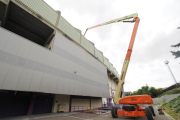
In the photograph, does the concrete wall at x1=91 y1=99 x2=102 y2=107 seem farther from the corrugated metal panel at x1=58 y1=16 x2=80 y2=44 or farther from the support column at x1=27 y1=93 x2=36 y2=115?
the corrugated metal panel at x1=58 y1=16 x2=80 y2=44

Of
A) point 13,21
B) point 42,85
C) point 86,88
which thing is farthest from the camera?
point 86,88

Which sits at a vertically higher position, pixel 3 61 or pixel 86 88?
pixel 3 61

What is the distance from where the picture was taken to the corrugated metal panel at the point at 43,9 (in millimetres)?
12420

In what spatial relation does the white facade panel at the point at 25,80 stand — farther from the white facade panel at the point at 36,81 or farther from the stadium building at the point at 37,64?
the white facade panel at the point at 36,81

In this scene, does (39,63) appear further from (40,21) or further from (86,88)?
(86,88)

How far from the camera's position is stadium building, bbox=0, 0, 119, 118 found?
8.53m

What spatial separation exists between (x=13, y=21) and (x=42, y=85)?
11.9m

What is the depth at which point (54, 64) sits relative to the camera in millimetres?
12148

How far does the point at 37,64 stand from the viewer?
33.3 feet

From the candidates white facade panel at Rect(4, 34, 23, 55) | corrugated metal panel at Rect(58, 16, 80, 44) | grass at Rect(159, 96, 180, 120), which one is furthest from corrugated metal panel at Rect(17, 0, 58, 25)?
grass at Rect(159, 96, 180, 120)

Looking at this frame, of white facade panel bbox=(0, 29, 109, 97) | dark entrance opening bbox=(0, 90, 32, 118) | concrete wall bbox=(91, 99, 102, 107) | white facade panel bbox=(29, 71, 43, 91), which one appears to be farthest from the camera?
concrete wall bbox=(91, 99, 102, 107)

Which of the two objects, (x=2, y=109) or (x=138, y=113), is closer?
(x=138, y=113)

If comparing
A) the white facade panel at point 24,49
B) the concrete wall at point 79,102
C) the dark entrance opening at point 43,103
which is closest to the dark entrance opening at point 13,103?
the dark entrance opening at point 43,103

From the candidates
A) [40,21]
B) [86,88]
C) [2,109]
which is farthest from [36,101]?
[40,21]
